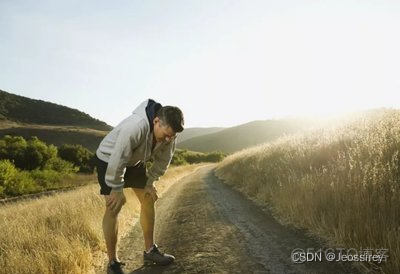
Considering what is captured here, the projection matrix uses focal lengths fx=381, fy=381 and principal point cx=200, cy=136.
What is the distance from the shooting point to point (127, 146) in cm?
441

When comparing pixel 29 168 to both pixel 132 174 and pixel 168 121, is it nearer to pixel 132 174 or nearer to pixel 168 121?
pixel 132 174

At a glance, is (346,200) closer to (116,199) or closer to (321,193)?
(321,193)

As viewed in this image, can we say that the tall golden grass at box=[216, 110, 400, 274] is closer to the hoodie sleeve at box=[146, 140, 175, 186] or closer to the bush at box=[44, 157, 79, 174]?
the hoodie sleeve at box=[146, 140, 175, 186]

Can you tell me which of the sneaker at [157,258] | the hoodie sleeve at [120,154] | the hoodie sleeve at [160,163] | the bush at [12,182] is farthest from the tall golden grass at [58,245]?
the bush at [12,182]

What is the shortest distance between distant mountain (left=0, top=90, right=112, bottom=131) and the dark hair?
105 metres

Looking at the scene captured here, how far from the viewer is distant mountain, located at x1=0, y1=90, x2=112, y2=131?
342 ft

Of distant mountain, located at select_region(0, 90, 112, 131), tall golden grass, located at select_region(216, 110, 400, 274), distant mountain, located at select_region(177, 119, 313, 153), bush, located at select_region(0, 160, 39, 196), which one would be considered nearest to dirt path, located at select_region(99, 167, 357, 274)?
tall golden grass, located at select_region(216, 110, 400, 274)

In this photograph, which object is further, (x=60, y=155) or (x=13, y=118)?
(x=13, y=118)

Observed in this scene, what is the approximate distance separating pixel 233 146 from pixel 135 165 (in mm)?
152061

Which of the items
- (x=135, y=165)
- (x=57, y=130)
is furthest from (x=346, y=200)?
(x=57, y=130)

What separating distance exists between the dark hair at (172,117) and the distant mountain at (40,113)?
10487 centimetres

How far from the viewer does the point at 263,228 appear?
673cm

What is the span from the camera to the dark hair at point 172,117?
4.43 m

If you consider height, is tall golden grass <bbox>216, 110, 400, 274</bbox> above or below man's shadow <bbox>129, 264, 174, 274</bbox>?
above
